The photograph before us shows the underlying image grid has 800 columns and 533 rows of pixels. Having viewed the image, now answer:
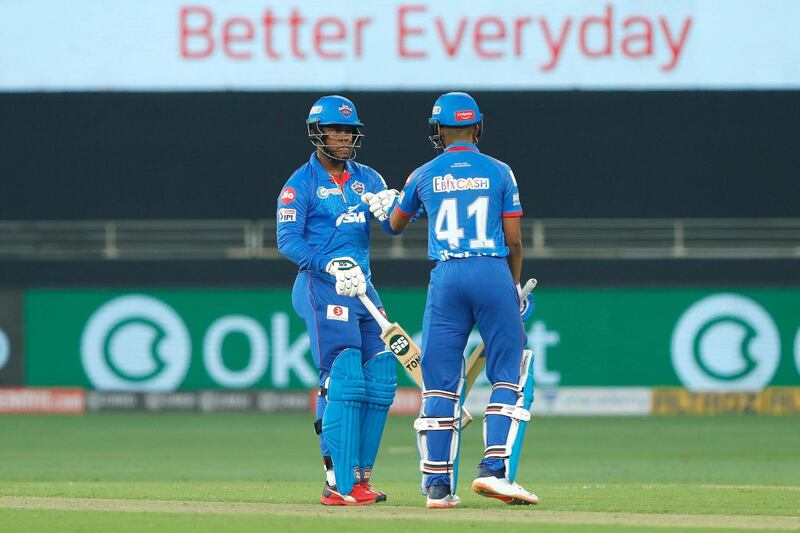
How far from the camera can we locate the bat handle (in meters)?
7.85

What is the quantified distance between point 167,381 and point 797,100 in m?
10.5

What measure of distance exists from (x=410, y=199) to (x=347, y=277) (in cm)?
51

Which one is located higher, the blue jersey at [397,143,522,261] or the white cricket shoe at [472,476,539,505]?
the blue jersey at [397,143,522,261]

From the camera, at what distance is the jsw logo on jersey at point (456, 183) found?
24.5 feet

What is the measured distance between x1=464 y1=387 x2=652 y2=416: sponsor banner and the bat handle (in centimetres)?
1092

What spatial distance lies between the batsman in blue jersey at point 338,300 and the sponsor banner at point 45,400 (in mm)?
11528

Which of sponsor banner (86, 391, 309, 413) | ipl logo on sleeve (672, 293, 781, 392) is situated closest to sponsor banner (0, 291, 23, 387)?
sponsor banner (86, 391, 309, 413)

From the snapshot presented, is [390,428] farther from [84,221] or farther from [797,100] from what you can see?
[797,100]

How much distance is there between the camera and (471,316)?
7539 millimetres

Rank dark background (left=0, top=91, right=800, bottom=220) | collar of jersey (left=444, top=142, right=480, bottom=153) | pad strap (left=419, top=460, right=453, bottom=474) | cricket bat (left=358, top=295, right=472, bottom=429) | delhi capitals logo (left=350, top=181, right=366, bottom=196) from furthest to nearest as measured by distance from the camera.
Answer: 1. dark background (left=0, top=91, right=800, bottom=220)
2. delhi capitals logo (left=350, top=181, right=366, bottom=196)
3. cricket bat (left=358, top=295, right=472, bottom=429)
4. collar of jersey (left=444, top=142, right=480, bottom=153)
5. pad strap (left=419, top=460, right=453, bottom=474)

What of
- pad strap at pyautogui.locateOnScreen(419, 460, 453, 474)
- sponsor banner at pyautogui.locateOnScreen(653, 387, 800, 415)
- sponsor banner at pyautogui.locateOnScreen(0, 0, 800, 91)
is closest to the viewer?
pad strap at pyautogui.locateOnScreen(419, 460, 453, 474)

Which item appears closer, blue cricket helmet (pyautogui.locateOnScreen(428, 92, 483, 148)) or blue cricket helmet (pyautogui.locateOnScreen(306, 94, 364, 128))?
blue cricket helmet (pyautogui.locateOnScreen(428, 92, 483, 148))

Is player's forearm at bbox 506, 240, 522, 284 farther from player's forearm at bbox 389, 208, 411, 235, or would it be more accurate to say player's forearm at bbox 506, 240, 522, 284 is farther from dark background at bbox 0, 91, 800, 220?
dark background at bbox 0, 91, 800, 220

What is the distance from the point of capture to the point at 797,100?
22.9 metres
